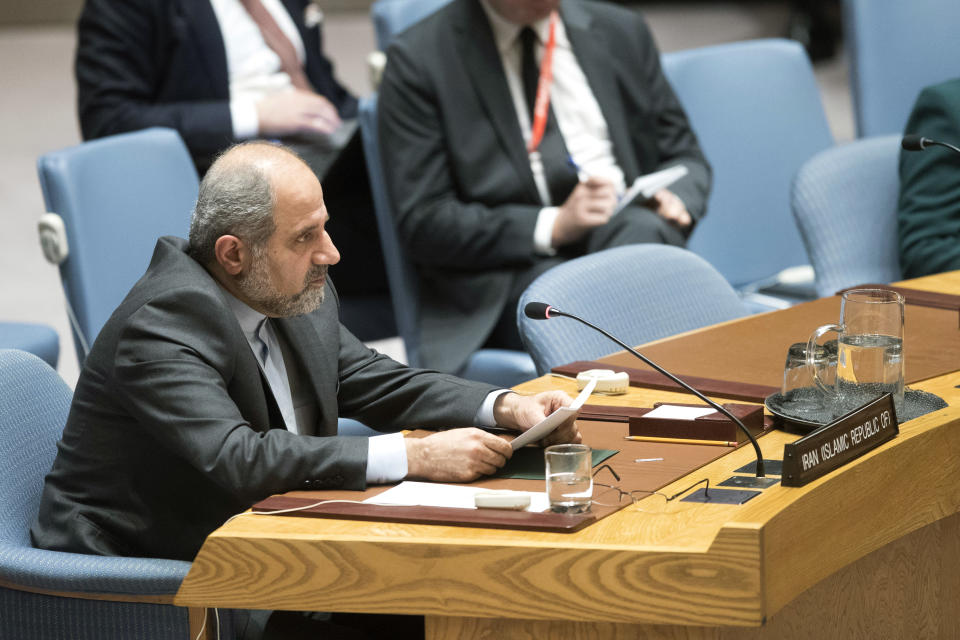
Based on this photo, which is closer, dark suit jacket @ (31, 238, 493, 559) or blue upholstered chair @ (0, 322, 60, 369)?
dark suit jacket @ (31, 238, 493, 559)

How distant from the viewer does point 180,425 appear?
1748 mm

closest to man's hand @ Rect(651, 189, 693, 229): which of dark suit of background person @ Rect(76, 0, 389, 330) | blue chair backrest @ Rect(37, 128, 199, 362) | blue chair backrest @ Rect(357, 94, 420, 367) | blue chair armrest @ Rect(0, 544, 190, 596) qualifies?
blue chair backrest @ Rect(357, 94, 420, 367)

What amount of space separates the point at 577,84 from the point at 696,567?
226 cm

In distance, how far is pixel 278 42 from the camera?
158 inches

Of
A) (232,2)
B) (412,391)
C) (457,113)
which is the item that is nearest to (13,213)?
(232,2)

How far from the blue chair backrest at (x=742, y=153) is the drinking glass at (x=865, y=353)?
1.93 m

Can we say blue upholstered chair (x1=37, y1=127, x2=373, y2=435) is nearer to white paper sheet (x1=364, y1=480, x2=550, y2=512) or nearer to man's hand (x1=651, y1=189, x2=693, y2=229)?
man's hand (x1=651, y1=189, x2=693, y2=229)

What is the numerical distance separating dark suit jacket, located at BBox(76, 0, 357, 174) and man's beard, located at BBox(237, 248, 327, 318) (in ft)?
5.90

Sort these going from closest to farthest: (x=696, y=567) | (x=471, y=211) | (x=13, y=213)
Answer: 1. (x=696, y=567)
2. (x=471, y=211)
3. (x=13, y=213)

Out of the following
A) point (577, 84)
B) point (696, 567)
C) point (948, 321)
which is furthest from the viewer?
point (577, 84)

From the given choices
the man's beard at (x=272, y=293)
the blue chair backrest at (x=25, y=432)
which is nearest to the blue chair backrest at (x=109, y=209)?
the blue chair backrest at (x=25, y=432)

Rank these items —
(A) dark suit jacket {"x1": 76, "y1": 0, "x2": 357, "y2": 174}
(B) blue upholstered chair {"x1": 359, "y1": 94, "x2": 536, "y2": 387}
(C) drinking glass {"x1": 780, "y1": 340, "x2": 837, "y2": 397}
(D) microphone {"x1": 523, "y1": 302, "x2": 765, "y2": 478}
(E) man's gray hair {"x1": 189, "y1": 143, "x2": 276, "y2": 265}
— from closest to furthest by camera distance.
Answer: (D) microphone {"x1": 523, "y1": 302, "x2": 765, "y2": 478} → (E) man's gray hair {"x1": 189, "y1": 143, "x2": 276, "y2": 265} → (C) drinking glass {"x1": 780, "y1": 340, "x2": 837, "y2": 397} → (B) blue upholstered chair {"x1": 359, "y1": 94, "x2": 536, "y2": 387} → (A) dark suit jacket {"x1": 76, "y1": 0, "x2": 357, "y2": 174}

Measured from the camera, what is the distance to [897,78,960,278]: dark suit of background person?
314 cm

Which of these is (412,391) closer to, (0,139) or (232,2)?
(232,2)
